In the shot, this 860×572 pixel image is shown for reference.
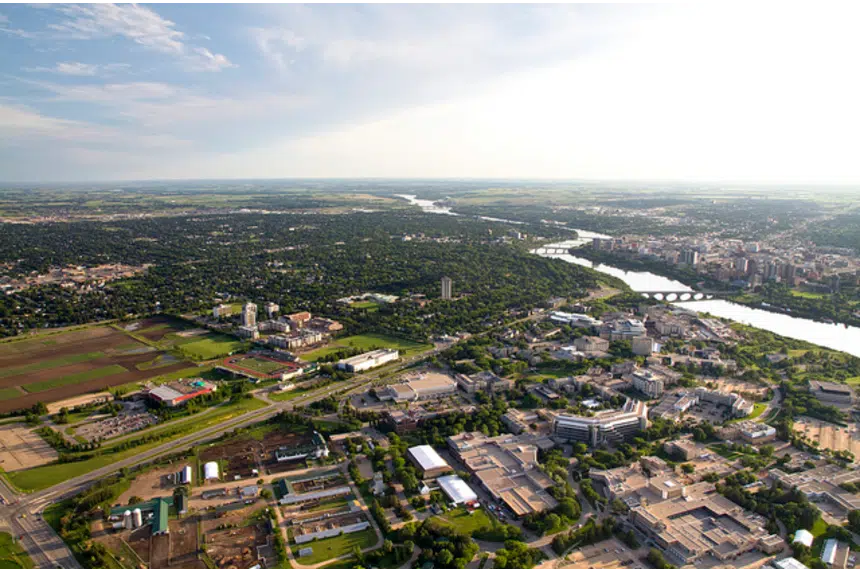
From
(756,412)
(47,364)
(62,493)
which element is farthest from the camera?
(47,364)

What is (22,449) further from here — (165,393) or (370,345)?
(370,345)

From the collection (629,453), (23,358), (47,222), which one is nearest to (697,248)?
(629,453)

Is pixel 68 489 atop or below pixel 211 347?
below

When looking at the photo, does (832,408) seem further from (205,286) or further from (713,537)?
(205,286)

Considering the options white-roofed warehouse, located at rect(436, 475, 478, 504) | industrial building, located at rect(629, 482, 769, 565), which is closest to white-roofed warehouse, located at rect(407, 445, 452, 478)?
white-roofed warehouse, located at rect(436, 475, 478, 504)

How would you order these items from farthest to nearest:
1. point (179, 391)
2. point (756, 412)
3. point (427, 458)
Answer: point (179, 391)
point (756, 412)
point (427, 458)

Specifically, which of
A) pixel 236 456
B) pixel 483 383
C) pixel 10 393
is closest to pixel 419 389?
pixel 483 383
